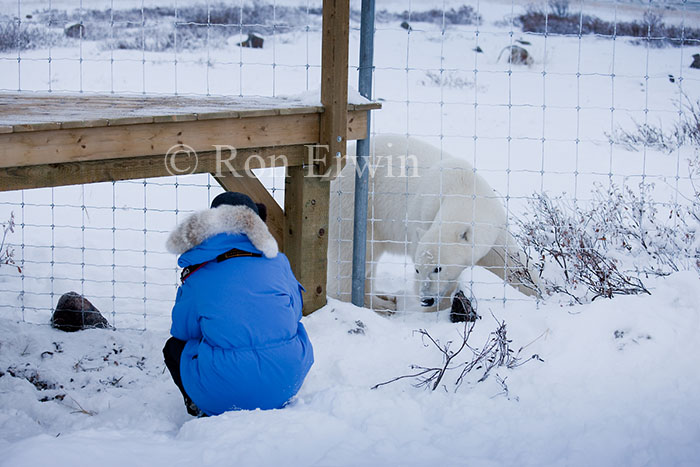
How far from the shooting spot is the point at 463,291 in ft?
15.4

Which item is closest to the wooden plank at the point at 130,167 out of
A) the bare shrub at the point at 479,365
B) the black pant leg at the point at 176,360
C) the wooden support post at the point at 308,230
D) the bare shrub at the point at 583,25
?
the wooden support post at the point at 308,230

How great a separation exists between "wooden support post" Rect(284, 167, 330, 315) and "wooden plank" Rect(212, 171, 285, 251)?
44 millimetres

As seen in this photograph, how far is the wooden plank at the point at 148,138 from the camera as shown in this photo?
2982 millimetres

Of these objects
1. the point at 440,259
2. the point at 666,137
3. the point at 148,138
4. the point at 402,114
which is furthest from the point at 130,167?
the point at 402,114

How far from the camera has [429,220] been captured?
5.30 metres

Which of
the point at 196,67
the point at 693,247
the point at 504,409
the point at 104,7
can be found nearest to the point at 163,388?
the point at 504,409

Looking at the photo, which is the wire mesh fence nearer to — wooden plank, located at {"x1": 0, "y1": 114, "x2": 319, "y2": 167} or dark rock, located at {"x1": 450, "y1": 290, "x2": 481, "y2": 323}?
dark rock, located at {"x1": 450, "y1": 290, "x2": 481, "y2": 323}

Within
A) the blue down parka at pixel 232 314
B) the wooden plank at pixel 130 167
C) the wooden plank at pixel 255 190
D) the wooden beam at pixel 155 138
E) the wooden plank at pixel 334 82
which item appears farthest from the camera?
the wooden plank at pixel 255 190

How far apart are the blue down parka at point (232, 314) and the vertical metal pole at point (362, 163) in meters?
1.42

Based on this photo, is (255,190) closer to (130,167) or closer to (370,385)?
(130,167)

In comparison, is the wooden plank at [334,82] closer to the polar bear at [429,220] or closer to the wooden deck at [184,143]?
the wooden deck at [184,143]

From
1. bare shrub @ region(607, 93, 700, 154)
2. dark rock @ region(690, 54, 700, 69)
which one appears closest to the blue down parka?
bare shrub @ region(607, 93, 700, 154)

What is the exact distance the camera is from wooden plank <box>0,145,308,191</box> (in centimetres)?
310

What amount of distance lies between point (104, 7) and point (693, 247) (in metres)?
19.6
